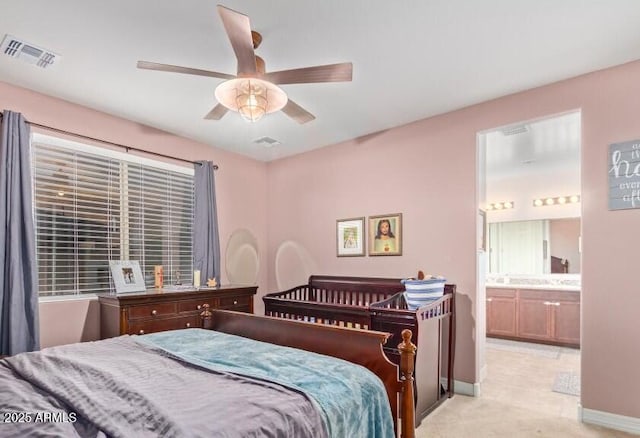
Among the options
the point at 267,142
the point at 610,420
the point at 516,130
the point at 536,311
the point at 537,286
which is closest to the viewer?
the point at 610,420

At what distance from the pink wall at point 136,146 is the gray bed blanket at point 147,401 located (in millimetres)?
1801

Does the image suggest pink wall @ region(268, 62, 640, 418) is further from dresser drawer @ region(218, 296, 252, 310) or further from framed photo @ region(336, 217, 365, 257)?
dresser drawer @ region(218, 296, 252, 310)

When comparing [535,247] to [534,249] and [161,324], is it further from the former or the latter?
[161,324]

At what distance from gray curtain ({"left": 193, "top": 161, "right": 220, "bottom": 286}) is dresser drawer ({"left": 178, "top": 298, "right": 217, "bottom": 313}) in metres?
0.53

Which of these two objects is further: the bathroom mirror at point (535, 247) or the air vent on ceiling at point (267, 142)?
the bathroom mirror at point (535, 247)

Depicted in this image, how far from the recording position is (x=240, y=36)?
1.77m

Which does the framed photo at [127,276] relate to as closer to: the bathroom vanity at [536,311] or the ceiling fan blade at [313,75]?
the ceiling fan blade at [313,75]

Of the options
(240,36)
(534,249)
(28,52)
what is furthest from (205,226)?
(534,249)

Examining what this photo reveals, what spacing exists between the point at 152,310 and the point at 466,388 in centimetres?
305

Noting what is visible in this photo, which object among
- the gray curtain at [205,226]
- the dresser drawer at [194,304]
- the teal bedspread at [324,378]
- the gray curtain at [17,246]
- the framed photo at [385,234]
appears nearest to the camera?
the teal bedspread at [324,378]

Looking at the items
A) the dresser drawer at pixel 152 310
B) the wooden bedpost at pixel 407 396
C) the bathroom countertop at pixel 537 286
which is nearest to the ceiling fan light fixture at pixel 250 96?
the wooden bedpost at pixel 407 396

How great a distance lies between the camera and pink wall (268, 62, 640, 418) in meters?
2.73

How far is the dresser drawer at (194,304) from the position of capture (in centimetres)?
367

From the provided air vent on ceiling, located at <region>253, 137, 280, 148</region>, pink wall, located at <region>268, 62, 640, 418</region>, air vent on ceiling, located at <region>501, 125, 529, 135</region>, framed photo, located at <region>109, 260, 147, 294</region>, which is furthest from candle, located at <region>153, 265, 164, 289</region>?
air vent on ceiling, located at <region>501, 125, 529, 135</region>
